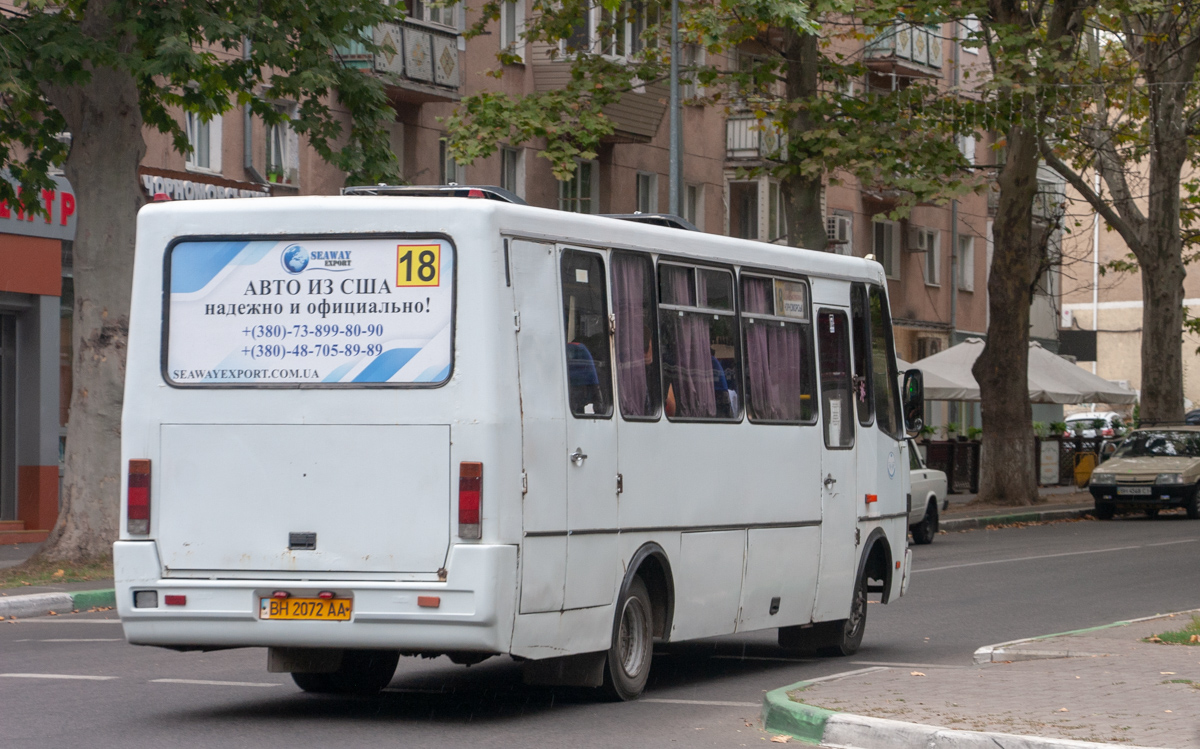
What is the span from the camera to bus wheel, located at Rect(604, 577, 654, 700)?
10016 mm

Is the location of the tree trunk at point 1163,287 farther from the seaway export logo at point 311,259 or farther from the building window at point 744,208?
the seaway export logo at point 311,259

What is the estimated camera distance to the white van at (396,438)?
8984mm

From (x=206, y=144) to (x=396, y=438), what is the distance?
19.6m

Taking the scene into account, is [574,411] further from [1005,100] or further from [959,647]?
[1005,100]

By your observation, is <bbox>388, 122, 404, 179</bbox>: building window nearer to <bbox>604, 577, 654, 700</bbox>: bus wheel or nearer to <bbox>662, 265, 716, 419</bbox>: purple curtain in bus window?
<bbox>662, 265, 716, 419</bbox>: purple curtain in bus window

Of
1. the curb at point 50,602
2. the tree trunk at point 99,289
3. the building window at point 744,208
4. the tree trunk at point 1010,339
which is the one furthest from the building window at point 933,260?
the curb at point 50,602

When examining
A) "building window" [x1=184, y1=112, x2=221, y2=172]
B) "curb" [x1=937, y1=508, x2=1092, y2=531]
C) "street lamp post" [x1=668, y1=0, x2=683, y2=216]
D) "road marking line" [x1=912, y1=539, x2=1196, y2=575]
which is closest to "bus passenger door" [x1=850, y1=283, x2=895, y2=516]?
"road marking line" [x1=912, y1=539, x2=1196, y2=575]

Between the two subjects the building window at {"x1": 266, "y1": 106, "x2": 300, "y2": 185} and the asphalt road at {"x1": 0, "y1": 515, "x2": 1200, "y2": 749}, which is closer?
the asphalt road at {"x1": 0, "y1": 515, "x2": 1200, "y2": 749}

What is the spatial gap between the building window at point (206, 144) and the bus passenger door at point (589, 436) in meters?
18.5

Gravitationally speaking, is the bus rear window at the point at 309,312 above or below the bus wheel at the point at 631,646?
above

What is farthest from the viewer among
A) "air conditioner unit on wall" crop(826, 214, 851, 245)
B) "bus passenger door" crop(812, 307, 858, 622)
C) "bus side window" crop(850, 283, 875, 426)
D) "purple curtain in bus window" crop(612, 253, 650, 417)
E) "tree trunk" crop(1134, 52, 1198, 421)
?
"air conditioner unit on wall" crop(826, 214, 851, 245)

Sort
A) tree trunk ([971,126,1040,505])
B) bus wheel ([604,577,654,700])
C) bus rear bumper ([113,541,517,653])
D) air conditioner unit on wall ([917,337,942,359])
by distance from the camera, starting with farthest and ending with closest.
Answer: air conditioner unit on wall ([917,337,942,359]) → tree trunk ([971,126,1040,505]) → bus wheel ([604,577,654,700]) → bus rear bumper ([113,541,517,653])

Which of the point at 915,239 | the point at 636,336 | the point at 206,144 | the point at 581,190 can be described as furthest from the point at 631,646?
the point at 915,239

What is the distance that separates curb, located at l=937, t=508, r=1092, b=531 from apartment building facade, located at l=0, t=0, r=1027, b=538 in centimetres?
544
